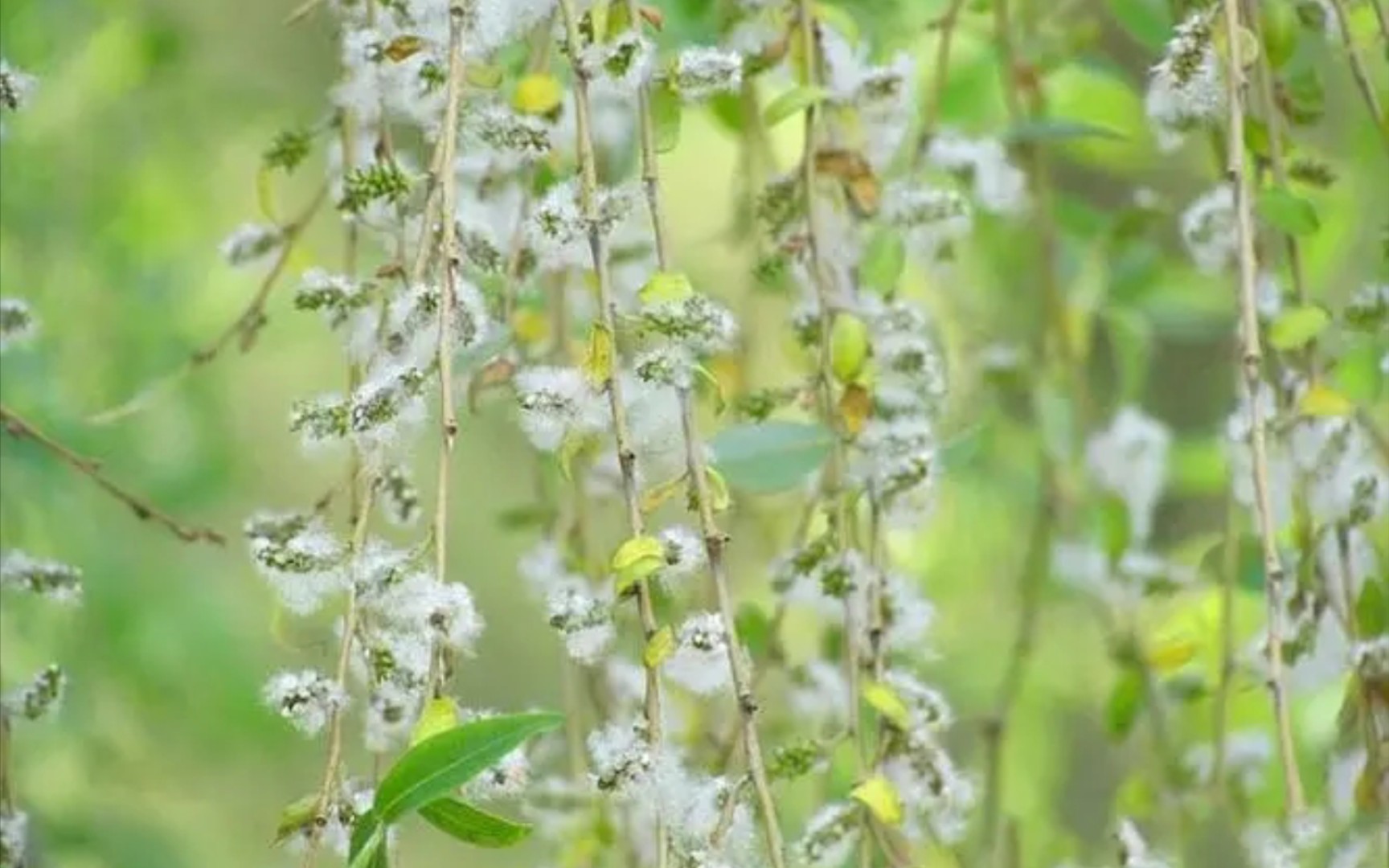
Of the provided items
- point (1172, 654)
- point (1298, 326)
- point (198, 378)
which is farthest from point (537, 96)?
point (198, 378)

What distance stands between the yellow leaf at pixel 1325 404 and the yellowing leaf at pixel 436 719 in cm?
36

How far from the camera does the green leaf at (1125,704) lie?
115cm

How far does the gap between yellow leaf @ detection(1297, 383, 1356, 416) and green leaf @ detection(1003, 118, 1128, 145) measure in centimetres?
22

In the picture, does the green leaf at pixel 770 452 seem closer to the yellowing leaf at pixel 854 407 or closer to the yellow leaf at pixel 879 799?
the yellowing leaf at pixel 854 407

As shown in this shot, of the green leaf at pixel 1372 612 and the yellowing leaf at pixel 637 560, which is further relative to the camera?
the green leaf at pixel 1372 612

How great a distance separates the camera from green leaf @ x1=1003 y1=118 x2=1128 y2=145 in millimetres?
1085

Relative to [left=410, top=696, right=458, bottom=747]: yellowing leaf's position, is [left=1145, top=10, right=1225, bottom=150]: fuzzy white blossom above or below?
above

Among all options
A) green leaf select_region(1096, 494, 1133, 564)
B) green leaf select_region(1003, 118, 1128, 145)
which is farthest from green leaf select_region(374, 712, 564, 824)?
green leaf select_region(1096, 494, 1133, 564)

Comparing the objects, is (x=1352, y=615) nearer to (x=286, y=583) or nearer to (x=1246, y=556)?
(x=1246, y=556)

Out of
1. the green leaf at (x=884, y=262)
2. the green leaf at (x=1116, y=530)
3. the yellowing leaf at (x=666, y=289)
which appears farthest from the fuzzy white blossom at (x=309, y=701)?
the green leaf at (x=1116, y=530)

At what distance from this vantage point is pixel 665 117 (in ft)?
2.66

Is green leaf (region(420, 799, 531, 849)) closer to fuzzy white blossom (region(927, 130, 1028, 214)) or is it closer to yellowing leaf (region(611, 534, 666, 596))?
yellowing leaf (region(611, 534, 666, 596))

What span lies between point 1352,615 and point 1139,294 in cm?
52

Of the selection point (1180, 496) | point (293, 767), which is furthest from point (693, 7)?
point (293, 767)
